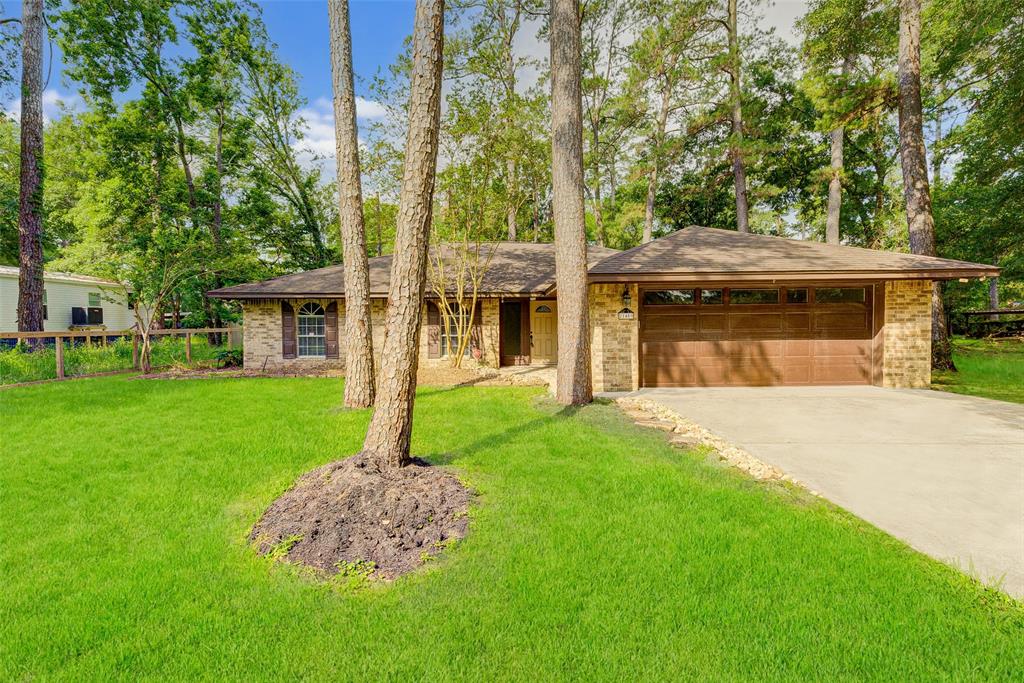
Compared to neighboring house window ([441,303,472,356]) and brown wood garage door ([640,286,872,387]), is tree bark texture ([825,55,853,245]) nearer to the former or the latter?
brown wood garage door ([640,286,872,387])

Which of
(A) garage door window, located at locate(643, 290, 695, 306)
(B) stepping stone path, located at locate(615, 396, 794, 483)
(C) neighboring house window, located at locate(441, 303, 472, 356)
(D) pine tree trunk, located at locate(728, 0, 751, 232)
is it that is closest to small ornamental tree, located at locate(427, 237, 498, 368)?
(C) neighboring house window, located at locate(441, 303, 472, 356)

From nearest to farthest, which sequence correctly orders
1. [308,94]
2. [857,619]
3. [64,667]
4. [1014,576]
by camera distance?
[64,667], [857,619], [1014,576], [308,94]

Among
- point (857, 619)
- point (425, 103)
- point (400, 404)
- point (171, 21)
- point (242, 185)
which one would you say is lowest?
point (857, 619)

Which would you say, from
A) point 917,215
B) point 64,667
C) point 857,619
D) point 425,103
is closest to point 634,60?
point 917,215

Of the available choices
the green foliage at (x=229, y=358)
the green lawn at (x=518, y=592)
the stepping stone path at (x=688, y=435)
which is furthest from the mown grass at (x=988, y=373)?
the green foliage at (x=229, y=358)

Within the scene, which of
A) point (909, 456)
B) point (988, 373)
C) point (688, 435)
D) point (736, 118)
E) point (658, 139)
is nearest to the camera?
point (909, 456)

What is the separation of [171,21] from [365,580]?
72.8 ft

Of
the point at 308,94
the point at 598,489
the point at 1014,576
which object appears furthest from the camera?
the point at 308,94

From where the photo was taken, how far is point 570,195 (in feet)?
23.8

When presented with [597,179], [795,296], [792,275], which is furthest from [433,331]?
[597,179]

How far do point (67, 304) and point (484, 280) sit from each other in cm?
2035

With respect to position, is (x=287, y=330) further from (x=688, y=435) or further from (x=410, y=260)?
(x=688, y=435)

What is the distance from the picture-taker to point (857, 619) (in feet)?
7.32

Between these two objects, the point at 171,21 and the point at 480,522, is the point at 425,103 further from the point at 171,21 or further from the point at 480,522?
the point at 171,21
